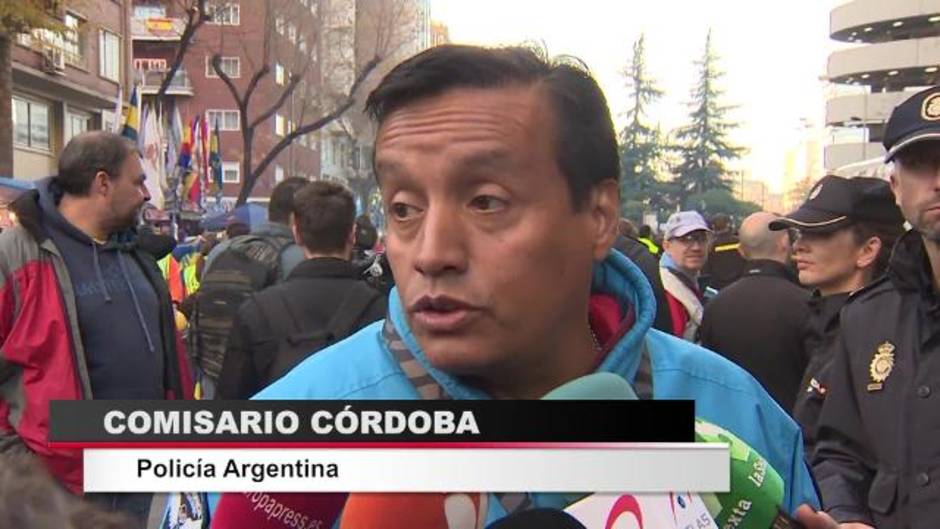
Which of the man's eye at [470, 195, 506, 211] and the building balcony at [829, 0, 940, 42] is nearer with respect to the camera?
the man's eye at [470, 195, 506, 211]

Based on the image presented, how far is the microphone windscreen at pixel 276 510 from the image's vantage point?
108 cm

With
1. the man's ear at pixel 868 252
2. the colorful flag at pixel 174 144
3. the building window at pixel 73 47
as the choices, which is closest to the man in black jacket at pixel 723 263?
the man's ear at pixel 868 252

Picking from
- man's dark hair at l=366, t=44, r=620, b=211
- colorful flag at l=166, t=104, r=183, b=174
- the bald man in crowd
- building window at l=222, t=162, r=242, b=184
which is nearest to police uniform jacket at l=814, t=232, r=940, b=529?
man's dark hair at l=366, t=44, r=620, b=211

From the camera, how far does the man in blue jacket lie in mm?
1193

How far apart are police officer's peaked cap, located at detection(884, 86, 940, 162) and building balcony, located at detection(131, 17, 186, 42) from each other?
179ft

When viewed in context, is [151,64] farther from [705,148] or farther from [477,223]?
[477,223]

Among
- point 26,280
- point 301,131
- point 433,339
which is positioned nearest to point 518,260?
point 433,339

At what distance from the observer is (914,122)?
237cm

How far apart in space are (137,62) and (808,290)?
56641 millimetres

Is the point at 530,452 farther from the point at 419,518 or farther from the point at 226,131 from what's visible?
the point at 226,131

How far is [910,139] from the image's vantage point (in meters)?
2.35

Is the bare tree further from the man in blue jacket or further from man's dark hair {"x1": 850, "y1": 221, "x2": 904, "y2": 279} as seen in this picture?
the man in blue jacket

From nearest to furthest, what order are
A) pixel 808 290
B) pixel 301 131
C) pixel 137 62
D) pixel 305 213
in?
pixel 305 213 → pixel 808 290 → pixel 301 131 → pixel 137 62

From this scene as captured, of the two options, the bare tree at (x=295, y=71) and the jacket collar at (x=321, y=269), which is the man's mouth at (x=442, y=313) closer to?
the jacket collar at (x=321, y=269)
